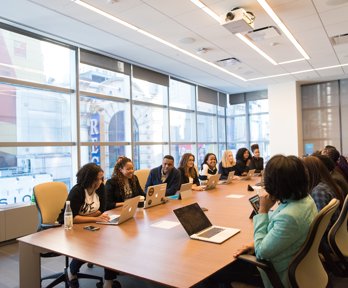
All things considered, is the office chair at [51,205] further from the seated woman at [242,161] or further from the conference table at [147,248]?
the seated woman at [242,161]

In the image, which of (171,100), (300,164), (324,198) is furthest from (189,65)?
(300,164)

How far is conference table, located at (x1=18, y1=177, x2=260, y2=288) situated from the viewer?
153 cm

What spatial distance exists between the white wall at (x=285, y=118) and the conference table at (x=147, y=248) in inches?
234

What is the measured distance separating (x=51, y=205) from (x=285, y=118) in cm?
696

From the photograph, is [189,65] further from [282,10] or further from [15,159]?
[15,159]

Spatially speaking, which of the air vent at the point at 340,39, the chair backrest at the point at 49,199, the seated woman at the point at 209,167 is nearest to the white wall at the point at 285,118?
the air vent at the point at 340,39

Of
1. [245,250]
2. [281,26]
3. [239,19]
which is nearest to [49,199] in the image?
[245,250]

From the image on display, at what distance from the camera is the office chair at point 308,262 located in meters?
1.43

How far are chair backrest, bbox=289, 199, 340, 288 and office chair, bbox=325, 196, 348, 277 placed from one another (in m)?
0.68

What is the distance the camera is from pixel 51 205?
2912 millimetres

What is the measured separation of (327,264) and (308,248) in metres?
0.94

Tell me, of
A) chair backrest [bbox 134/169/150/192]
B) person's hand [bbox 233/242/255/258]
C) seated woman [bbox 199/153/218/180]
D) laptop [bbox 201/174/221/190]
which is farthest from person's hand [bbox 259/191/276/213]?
seated woman [bbox 199/153/218/180]

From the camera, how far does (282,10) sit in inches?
150

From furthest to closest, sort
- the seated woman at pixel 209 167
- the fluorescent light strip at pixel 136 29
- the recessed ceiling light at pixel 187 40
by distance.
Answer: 1. the seated woman at pixel 209 167
2. the recessed ceiling light at pixel 187 40
3. the fluorescent light strip at pixel 136 29
